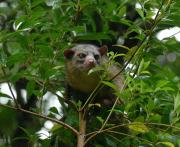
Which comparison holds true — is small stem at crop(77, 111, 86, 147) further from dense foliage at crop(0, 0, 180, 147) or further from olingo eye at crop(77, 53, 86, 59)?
olingo eye at crop(77, 53, 86, 59)

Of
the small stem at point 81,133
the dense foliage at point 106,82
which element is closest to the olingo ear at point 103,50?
the dense foliage at point 106,82

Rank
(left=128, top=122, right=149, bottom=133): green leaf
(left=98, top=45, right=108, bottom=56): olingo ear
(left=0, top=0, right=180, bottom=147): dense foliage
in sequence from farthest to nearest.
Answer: (left=98, top=45, right=108, bottom=56): olingo ear, (left=0, top=0, right=180, bottom=147): dense foliage, (left=128, top=122, right=149, bottom=133): green leaf

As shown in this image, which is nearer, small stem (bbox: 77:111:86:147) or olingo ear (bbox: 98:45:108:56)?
small stem (bbox: 77:111:86:147)

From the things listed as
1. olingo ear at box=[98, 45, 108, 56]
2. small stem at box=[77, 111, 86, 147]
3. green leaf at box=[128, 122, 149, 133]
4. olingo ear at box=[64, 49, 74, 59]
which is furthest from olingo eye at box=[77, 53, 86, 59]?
green leaf at box=[128, 122, 149, 133]

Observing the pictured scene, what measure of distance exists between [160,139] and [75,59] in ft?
6.51

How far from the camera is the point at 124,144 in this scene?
381 centimetres

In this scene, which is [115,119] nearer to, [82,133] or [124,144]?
[124,144]

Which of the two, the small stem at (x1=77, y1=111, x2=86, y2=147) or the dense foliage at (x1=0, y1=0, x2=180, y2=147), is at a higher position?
the dense foliage at (x1=0, y1=0, x2=180, y2=147)

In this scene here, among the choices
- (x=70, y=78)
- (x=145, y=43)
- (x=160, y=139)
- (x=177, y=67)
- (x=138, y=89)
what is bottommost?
(x=160, y=139)

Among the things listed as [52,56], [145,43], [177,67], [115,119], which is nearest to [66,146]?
[115,119]

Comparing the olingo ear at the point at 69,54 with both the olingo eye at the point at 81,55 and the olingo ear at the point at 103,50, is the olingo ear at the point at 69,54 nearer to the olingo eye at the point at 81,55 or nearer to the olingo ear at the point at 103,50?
the olingo eye at the point at 81,55

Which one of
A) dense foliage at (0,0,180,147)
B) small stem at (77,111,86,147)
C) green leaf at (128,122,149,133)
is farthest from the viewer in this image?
dense foliage at (0,0,180,147)

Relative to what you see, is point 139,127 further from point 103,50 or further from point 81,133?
point 103,50

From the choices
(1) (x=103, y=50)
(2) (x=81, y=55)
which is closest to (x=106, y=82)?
(1) (x=103, y=50)
